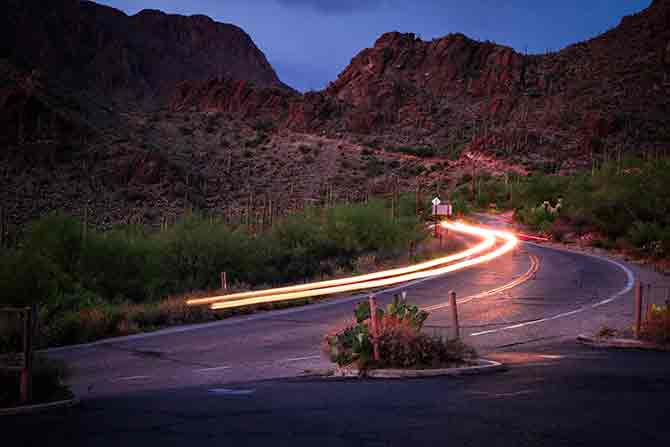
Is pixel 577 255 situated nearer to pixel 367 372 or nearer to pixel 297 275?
pixel 297 275

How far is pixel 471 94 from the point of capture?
377 feet

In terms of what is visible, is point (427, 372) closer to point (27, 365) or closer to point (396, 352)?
point (396, 352)

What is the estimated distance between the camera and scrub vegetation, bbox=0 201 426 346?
66.3 feet

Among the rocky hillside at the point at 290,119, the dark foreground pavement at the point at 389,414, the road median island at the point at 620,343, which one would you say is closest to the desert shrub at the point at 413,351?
the dark foreground pavement at the point at 389,414

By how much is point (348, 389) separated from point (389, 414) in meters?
2.24

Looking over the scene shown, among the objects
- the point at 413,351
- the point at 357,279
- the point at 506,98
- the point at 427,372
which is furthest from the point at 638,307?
the point at 506,98

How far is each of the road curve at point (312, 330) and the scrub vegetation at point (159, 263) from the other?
5.21ft

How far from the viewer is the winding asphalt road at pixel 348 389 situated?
6.85m

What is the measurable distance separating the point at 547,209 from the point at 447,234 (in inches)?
416

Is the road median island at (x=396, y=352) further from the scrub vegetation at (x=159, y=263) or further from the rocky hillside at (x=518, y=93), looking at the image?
the rocky hillside at (x=518, y=93)

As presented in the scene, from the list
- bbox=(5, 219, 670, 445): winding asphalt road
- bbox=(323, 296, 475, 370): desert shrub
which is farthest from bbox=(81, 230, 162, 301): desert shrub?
bbox=(323, 296, 475, 370): desert shrub

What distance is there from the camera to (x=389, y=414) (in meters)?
7.81

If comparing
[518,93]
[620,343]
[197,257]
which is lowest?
[620,343]

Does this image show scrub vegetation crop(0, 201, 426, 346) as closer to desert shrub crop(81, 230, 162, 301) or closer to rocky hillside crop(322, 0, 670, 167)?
desert shrub crop(81, 230, 162, 301)
